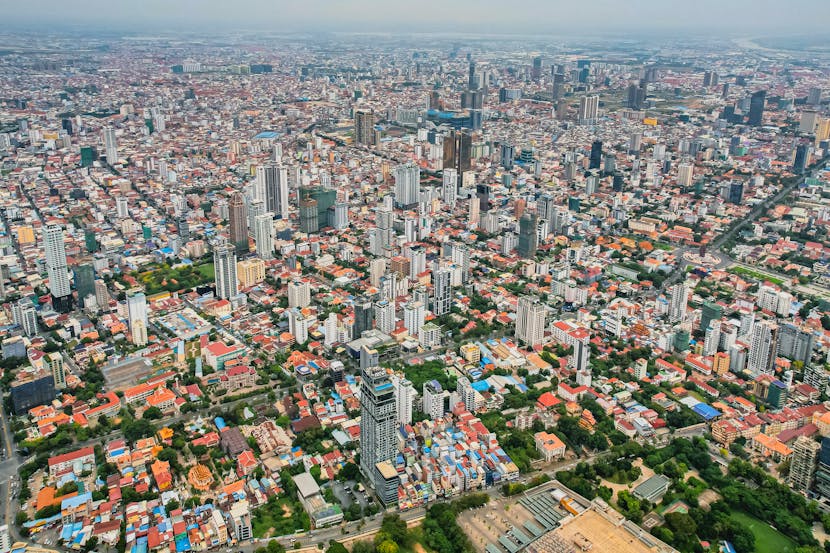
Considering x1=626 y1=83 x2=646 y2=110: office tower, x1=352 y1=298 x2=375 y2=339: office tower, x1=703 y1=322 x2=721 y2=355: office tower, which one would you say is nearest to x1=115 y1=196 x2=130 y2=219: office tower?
x1=352 y1=298 x2=375 y2=339: office tower

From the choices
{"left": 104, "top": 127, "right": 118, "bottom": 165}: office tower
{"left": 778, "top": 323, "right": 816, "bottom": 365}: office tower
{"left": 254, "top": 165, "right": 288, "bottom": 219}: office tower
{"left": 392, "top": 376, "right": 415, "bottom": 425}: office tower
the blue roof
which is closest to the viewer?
{"left": 392, "top": 376, "right": 415, "bottom": 425}: office tower

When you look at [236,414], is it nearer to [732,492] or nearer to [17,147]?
[732,492]

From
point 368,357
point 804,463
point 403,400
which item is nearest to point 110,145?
point 368,357

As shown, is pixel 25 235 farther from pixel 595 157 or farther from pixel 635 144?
pixel 635 144

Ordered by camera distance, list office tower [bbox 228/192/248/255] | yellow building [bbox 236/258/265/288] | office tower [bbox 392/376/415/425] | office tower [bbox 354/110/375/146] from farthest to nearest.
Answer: office tower [bbox 354/110/375/146] → office tower [bbox 228/192/248/255] → yellow building [bbox 236/258/265/288] → office tower [bbox 392/376/415/425]

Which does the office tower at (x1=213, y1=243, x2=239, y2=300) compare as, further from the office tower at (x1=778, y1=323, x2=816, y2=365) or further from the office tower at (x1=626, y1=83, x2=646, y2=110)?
the office tower at (x1=626, y1=83, x2=646, y2=110)

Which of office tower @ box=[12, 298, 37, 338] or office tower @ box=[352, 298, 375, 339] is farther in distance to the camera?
office tower @ box=[352, 298, 375, 339]

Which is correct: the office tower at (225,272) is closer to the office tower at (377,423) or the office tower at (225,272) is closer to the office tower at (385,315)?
the office tower at (385,315)

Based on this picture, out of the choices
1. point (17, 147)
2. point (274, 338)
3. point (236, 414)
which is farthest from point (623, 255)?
point (17, 147)
